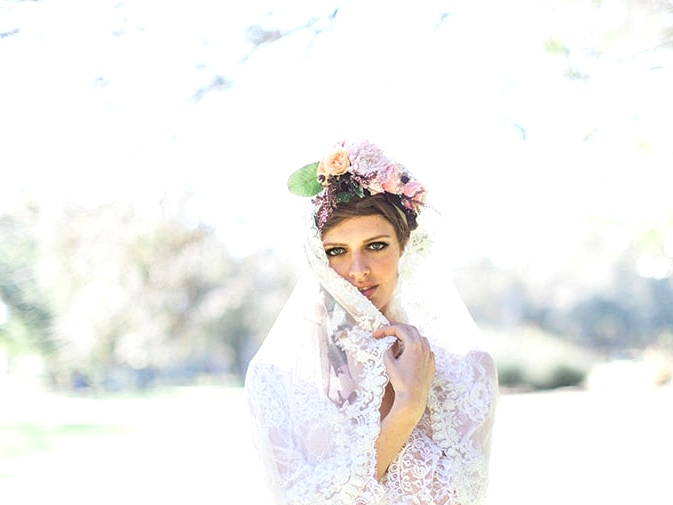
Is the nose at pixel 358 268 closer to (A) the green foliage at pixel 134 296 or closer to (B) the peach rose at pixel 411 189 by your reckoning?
(B) the peach rose at pixel 411 189

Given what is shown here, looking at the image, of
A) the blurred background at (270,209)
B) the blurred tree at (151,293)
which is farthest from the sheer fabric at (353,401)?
the blurred tree at (151,293)

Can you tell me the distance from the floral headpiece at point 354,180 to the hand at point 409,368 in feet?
0.59

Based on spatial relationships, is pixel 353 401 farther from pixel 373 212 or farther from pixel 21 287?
pixel 21 287

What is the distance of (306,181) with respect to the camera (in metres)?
1.21

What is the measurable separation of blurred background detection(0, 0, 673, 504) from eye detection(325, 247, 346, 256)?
4.97ft

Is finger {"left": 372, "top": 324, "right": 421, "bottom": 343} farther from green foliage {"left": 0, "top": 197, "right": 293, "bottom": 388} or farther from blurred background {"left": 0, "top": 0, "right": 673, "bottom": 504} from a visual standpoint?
green foliage {"left": 0, "top": 197, "right": 293, "bottom": 388}

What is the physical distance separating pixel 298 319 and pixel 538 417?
3.71 m

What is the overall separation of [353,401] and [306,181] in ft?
1.03

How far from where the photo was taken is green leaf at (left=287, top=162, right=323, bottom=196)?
121 centimetres

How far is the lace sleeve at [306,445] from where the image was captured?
3.45 feet

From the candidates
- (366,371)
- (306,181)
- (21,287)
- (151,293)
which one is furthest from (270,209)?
(366,371)

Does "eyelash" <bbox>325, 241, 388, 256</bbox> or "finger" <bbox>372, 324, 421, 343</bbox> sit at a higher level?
"eyelash" <bbox>325, 241, 388, 256</bbox>

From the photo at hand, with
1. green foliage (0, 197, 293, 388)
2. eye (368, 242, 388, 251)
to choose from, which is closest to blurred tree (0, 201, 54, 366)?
green foliage (0, 197, 293, 388)

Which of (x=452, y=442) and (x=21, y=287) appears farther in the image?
(x=21, y=287)
